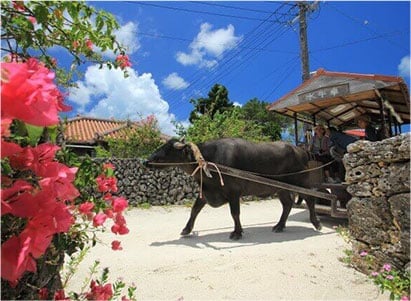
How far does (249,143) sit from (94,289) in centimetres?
480

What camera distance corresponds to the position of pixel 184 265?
12.7ft

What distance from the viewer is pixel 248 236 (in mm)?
5477

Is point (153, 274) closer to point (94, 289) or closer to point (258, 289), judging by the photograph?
point (258, 289)

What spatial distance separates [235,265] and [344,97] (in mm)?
3747

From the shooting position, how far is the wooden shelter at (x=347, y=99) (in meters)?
5.41

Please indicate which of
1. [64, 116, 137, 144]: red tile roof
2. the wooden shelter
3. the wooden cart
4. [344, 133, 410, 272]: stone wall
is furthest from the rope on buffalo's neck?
[64, 116, 137, 144]: red tile roof

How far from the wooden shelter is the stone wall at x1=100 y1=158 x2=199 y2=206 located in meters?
4.35

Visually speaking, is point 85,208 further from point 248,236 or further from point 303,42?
point 303,42

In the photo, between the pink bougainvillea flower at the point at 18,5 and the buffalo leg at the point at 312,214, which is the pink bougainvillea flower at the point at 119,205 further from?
the buffalo leg at the point at 312,214

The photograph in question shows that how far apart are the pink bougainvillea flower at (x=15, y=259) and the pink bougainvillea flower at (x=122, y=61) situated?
1.42 meters

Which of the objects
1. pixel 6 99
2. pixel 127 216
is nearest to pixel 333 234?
pixel 127 216

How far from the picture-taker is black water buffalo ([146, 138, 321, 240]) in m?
5.39

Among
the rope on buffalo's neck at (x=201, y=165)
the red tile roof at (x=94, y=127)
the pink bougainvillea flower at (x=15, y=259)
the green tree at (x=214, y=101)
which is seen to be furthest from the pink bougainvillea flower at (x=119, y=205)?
the green tree at (x=214, y=101)

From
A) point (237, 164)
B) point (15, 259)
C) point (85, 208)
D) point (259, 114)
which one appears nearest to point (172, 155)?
point (237, 164)
